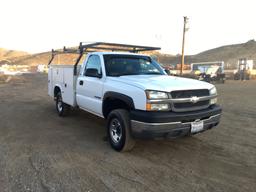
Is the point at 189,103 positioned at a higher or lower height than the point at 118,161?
higher

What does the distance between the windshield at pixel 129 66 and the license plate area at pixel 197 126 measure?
1775 millimetres

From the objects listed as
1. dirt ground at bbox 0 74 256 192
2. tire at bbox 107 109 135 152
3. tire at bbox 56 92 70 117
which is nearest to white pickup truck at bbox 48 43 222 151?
tire at bbox 107 109 135 152

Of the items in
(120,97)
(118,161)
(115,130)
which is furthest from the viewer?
(115,130)

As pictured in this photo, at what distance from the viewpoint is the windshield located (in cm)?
546

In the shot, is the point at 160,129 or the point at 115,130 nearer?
the point at 160,129

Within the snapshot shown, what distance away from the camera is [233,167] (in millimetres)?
4125

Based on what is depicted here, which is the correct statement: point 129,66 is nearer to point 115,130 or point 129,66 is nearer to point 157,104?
point 115,130

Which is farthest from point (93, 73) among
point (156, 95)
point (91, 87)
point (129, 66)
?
point (156, 95)

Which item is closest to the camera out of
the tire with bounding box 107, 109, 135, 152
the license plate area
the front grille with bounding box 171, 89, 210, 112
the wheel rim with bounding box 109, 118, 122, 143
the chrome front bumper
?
the chrome front bumper

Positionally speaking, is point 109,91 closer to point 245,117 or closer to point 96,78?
point 96,78

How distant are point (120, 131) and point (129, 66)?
1.65 m

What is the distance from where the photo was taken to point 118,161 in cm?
436

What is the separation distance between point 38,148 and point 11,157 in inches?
22.5

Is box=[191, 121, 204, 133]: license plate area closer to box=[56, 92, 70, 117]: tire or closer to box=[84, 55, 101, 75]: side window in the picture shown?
box=[84, 55, 101, 75]: side window
